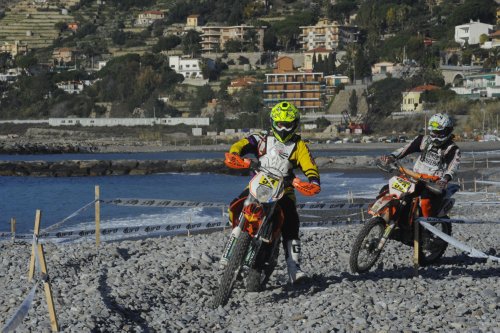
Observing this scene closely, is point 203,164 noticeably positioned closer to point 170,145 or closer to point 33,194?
point 33,194

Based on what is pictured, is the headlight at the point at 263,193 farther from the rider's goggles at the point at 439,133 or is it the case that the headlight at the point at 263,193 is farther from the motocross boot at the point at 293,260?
the rider's goggles at the point at 439,133

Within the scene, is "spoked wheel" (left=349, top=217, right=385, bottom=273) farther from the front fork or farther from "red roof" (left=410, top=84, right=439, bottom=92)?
"red roof" (left=410, top=84, right=439, bottom=92)

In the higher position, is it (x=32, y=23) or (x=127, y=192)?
(x=32, y=23)

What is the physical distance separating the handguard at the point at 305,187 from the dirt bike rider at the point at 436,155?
1.87m

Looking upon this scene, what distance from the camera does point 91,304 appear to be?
8367 mm

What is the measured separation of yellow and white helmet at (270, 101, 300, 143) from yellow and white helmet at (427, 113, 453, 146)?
6.80ft

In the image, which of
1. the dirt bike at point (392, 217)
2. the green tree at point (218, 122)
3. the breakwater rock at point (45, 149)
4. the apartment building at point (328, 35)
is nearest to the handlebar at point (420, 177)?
the dirt bike at point (392, 217)

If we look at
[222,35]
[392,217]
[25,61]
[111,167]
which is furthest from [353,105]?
[392,217]

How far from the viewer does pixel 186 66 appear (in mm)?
134375

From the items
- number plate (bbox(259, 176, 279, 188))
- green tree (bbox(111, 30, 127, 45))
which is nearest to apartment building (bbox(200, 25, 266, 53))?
green tree (bbox(111, 30, 127, 45))

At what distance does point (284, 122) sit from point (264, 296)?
4.98 ft

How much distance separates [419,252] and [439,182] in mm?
909

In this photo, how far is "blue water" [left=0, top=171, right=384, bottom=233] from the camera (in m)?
27.8

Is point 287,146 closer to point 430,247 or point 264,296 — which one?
point 264,296
